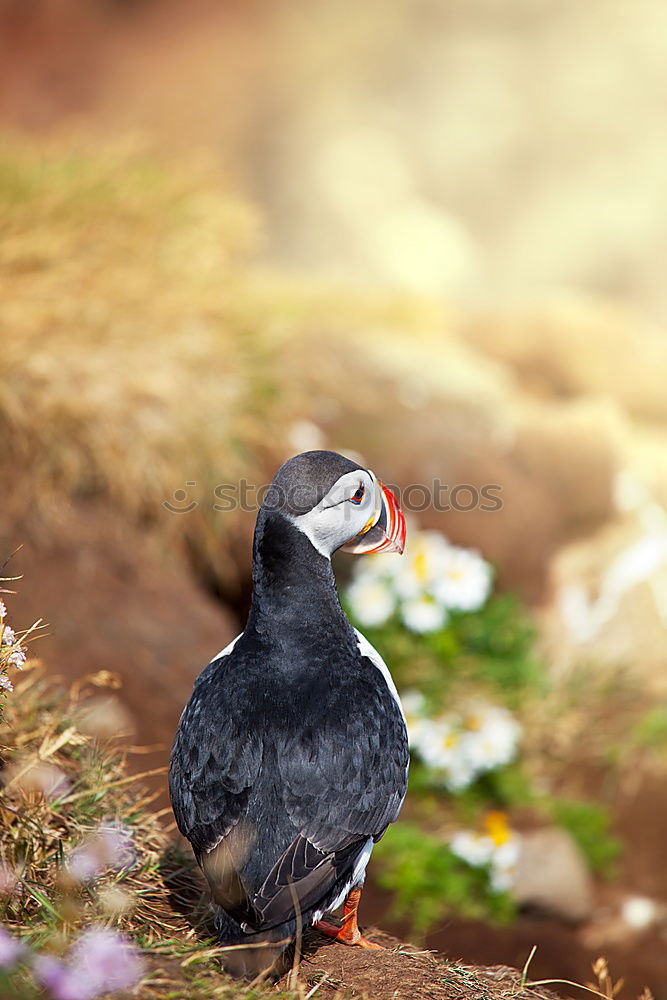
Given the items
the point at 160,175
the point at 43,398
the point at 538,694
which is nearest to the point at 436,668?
the point at 538,694

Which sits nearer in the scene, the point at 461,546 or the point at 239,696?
the point at 239,696

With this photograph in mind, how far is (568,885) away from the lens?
4059 mm

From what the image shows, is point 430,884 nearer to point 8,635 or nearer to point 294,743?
point 294,743

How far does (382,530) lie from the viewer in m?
2.40

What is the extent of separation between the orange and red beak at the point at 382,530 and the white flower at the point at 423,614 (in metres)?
2.33

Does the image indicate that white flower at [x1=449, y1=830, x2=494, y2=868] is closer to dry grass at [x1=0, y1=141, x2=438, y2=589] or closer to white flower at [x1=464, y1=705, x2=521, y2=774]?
white flower at [x1=464, y1=705, x2=521, y2=774]

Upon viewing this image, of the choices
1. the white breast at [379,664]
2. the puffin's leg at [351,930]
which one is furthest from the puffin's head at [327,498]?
the puffin's leg at [351,930]

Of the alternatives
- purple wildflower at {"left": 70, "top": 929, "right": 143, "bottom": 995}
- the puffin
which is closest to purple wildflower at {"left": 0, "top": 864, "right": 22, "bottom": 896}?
purple wildflower at {"left": 70, "top": 929, "right": 143, "bottom": 995}

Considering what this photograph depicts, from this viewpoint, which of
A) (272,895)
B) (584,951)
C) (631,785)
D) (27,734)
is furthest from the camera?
(631,785)

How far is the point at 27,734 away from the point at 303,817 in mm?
886

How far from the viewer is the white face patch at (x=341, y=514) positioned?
7.43 feet

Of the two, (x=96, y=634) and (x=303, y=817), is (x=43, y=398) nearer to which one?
(x=96, y=634)

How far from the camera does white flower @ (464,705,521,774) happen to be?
4375 millimetres

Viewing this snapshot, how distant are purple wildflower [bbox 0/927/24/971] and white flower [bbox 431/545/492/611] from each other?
3.35m
